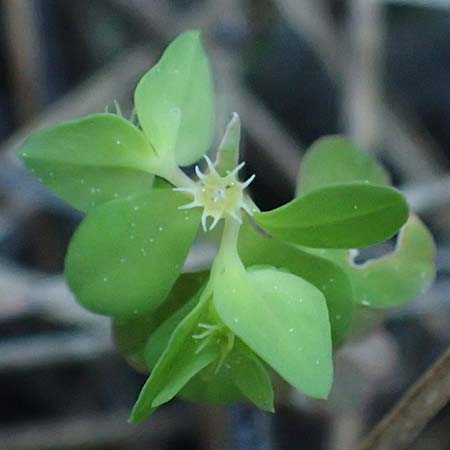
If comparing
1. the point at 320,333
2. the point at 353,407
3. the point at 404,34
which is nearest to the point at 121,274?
the point at 320,333

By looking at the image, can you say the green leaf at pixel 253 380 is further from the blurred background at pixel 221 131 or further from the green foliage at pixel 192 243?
the blurred background at pixel 221 131

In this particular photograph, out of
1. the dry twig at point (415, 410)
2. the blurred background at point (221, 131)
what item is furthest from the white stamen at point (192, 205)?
the blurred background at point (221, 131)

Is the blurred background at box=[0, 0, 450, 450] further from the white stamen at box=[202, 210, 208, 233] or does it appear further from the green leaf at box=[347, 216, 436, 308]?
the white stamen at box=[202, 210, 208, 233]

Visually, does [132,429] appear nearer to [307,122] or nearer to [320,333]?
[307,122]

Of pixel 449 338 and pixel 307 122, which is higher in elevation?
pixel 307 122

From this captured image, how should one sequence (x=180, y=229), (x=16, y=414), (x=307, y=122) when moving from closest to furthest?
1. (x=180, y=229)
2. (x=16, y=414)
3. (x=307, y=122)

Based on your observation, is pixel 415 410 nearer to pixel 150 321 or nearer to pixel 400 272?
pixel 400 272
